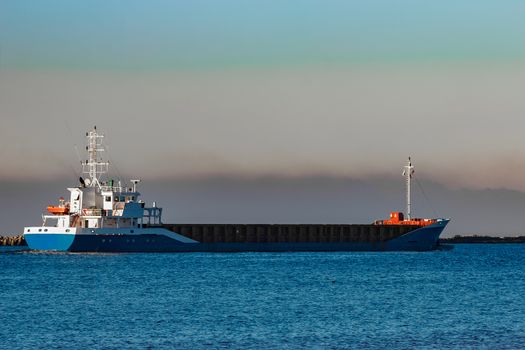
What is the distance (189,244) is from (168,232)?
490 cm

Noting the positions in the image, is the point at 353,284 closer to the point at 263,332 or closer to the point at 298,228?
the point at 263,332

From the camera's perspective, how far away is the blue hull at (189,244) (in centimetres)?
12962

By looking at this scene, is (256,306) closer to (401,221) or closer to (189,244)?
(189,244)

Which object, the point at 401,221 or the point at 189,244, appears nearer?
the point at 189,244

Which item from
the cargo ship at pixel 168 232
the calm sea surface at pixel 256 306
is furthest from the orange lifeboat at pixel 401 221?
the calm sea surface at pixel 256 306

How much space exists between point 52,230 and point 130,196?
10050 mm

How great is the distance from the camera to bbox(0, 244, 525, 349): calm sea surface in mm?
53609

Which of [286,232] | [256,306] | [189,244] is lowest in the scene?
[256,306]

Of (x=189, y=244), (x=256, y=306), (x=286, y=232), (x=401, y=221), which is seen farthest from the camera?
(x=401, y=221)

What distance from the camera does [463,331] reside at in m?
57.1

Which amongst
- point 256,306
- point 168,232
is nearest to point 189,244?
point 168,232

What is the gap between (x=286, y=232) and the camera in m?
152

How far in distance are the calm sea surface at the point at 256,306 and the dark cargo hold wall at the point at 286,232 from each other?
3016 centimetres

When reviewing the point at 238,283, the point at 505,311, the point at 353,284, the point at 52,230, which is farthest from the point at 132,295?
the point at 52,230
